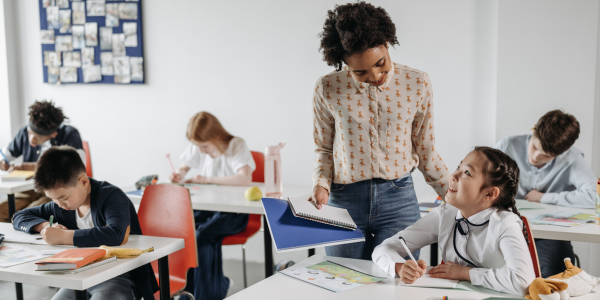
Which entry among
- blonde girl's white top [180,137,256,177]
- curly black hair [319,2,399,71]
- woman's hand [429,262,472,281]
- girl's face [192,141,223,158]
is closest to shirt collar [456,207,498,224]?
woman's hand [429,262,472,281]

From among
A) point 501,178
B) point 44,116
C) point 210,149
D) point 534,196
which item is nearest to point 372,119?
Result: point 501,178

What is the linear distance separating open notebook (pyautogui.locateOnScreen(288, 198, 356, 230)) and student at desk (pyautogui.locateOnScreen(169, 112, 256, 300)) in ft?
4.45

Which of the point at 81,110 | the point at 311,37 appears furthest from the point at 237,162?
the point at 81,110

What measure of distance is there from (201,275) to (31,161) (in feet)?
6.12

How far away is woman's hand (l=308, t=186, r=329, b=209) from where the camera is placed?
61.1 inches

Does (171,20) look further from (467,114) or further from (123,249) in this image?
(123,249)

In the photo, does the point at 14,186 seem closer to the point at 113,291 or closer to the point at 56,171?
the point at 56,171

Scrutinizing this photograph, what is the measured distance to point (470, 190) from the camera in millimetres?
1443

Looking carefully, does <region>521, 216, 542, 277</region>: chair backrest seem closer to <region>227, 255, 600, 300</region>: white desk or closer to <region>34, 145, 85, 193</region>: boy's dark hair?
<region>227, 255, 600, 300</region>: white desk

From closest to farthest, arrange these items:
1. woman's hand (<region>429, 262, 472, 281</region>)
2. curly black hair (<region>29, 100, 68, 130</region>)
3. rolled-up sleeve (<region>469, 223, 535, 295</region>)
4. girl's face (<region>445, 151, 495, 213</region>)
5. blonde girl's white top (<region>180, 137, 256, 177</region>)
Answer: rolled-up sleeve (<region>469, 223, 535, 295</region>), woman's hand (<region>429, 262, 472, 281</region>), girl's face (<region>445, 151, 495, 213</region>), blonde girl's white top (<region>180, 137, 256, 177</region>), curly black hair (<region>29, 100, 68, 130</region>)

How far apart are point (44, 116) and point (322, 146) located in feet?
8.36

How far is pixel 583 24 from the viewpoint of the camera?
2846 mm

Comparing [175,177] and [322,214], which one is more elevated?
[322,214]

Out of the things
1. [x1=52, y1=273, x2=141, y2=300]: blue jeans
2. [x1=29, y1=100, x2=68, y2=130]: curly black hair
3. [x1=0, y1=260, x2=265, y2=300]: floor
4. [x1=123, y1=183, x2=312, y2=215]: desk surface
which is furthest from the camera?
[x1=29, y1=100, x2=68, y2=130]: curly black hair
